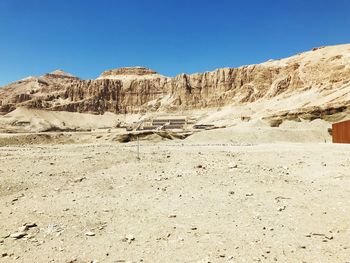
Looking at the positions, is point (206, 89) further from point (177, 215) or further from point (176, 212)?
point (177, 215)

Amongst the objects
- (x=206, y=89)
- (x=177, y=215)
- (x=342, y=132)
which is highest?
(x=206, y=89)

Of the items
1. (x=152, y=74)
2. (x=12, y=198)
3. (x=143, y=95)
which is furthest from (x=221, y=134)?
(x=152, y=74)

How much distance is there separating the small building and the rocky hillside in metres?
38.0

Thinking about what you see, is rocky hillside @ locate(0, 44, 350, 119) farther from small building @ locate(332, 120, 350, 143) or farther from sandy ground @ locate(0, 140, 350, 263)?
sandy ground @ locate(0, 140, 350, 263)

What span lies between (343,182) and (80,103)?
124 meters

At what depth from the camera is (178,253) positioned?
600 cm

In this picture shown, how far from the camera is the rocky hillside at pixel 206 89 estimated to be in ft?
285

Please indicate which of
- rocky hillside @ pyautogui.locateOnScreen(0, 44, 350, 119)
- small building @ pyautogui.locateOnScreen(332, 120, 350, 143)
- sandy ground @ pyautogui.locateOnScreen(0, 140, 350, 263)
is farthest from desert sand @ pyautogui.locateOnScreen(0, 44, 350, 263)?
rocky hillside @ pyautogui.locateOnScreen(0, 44, 350, 119)

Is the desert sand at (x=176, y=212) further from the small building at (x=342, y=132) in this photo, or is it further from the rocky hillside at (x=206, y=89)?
the rocky hillside at (x=206, y=89)

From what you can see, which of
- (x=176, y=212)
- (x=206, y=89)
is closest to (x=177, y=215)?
(x=176, y=212)

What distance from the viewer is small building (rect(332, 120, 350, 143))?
1216 inches

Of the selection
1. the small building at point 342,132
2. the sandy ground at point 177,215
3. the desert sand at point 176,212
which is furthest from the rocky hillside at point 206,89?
the sandy ground at point 177,215

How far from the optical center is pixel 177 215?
26.1 ft

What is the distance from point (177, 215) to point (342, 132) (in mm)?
28832
